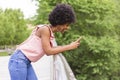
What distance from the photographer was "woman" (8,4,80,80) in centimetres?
318

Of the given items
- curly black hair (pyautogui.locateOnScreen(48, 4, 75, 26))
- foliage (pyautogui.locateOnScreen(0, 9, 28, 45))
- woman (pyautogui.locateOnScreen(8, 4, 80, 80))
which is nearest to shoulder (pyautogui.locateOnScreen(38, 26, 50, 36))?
woman (pyautogui.locateOnScreen(8, 4, 80, 80))

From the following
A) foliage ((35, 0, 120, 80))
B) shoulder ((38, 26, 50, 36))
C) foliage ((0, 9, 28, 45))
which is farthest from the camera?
foliage ((0, 9, 28, 45))

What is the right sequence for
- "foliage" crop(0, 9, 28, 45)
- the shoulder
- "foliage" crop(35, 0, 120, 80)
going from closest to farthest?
the shoulder, "foliage" crop(35, 0, 120, 80), "foliage" crop(0, 9, 28, 45)

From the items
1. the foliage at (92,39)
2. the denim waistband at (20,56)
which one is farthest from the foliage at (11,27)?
the denim waistband at (20,56)

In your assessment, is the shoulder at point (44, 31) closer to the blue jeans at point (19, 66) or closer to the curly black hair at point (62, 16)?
the curly black hair at point (62, 16)

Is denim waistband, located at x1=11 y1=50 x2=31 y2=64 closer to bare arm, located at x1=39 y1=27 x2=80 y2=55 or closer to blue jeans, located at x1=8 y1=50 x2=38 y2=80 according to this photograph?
blue jeans, located at x1=8 y1=50 x2=38 y2=80

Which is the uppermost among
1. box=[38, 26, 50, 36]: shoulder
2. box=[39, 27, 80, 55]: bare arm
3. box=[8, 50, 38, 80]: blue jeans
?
box=[38, 26, 50, 36]: shoulder

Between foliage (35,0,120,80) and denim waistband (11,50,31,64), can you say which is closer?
denim waistband (11,50,31,64)

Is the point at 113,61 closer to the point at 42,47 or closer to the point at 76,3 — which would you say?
the point at 76,3

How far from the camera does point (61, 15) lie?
10.5 feet

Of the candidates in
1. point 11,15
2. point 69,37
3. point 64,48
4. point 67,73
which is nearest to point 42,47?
point 64,48

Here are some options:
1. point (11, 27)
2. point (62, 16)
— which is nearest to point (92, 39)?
point (62, 16)

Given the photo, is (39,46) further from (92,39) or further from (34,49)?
(92,39)

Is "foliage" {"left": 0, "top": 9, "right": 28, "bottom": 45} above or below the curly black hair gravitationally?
below
